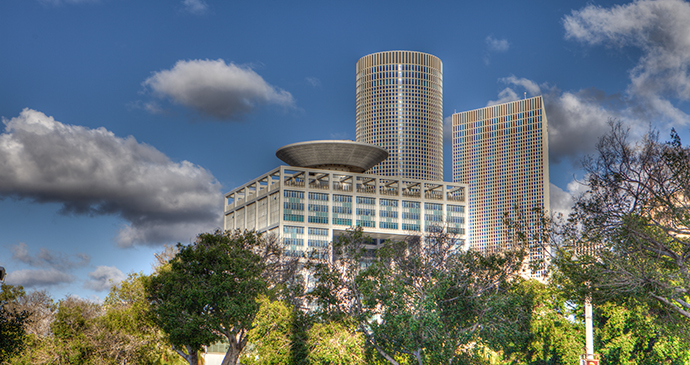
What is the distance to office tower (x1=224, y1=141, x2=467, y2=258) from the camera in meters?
151

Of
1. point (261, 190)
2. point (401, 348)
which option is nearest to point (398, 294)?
point (401, 348)

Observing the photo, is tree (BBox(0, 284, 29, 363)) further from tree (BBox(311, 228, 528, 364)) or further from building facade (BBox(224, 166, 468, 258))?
building facade (BBox(224, 166, 468, 258))

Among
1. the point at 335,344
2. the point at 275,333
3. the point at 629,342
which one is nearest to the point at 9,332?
the point at 275,333

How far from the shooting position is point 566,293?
3172 centimetres

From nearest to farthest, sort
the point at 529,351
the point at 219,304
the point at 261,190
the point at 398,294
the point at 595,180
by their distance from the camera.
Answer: the point at 595,180 → the point at 398,294 → the point at 219,304 → the point at 529,351 → the point at 261,190

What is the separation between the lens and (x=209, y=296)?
38.5 metres

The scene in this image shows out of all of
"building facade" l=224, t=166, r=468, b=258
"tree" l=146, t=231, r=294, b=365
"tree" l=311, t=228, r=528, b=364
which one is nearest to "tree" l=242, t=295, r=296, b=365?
"tree" l=311, t=228, r=528, b=364

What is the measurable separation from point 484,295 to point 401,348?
459cm

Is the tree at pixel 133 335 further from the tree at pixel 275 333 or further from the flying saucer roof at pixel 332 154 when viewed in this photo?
the flying saucer roof at pixel 332 154

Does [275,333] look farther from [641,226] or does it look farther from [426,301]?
[641,226]

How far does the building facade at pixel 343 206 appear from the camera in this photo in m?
150

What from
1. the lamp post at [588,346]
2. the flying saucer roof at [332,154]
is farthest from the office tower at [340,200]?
the lamp post at [588,346]

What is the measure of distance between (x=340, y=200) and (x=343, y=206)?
1.58m

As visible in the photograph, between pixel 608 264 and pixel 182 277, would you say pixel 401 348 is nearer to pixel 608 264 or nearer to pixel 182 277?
pixel 608 264
